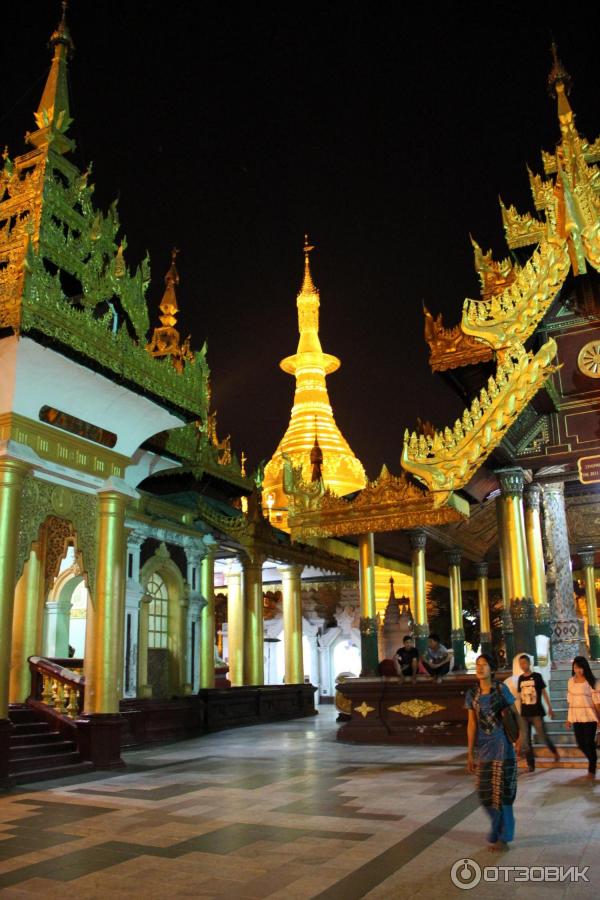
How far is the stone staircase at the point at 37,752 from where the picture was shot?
392 inches

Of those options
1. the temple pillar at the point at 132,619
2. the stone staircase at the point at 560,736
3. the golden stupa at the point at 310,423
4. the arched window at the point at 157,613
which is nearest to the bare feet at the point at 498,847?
the stone staircase at the point at 560,736

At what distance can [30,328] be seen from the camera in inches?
387

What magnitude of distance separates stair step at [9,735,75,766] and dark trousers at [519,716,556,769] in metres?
6.27

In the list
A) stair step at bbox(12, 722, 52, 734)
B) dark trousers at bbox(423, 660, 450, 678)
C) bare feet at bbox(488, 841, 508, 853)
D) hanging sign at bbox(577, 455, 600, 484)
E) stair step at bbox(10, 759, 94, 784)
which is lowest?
stair step at bbox(10, 759, 94, 784)

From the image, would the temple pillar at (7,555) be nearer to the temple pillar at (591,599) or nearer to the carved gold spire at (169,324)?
the carved gold spire at (169,324)

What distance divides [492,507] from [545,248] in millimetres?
6183

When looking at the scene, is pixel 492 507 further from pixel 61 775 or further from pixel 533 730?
pixel 61 775

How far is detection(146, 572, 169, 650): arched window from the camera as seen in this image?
1655cm

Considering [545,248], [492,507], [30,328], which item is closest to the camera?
[30,328]

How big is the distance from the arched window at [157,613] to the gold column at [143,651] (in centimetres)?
34

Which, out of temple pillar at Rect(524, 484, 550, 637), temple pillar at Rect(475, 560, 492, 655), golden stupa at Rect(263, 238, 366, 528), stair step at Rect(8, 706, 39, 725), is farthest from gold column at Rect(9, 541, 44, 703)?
golden stupa at Rect(263, 238, 366, 528)

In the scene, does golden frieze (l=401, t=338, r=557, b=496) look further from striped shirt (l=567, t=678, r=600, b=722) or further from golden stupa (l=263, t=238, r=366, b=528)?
golden stupa (l=263, t=238, r=366, b=528)

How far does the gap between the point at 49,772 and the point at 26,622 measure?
4172mm

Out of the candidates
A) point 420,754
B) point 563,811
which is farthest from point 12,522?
point 563,811
